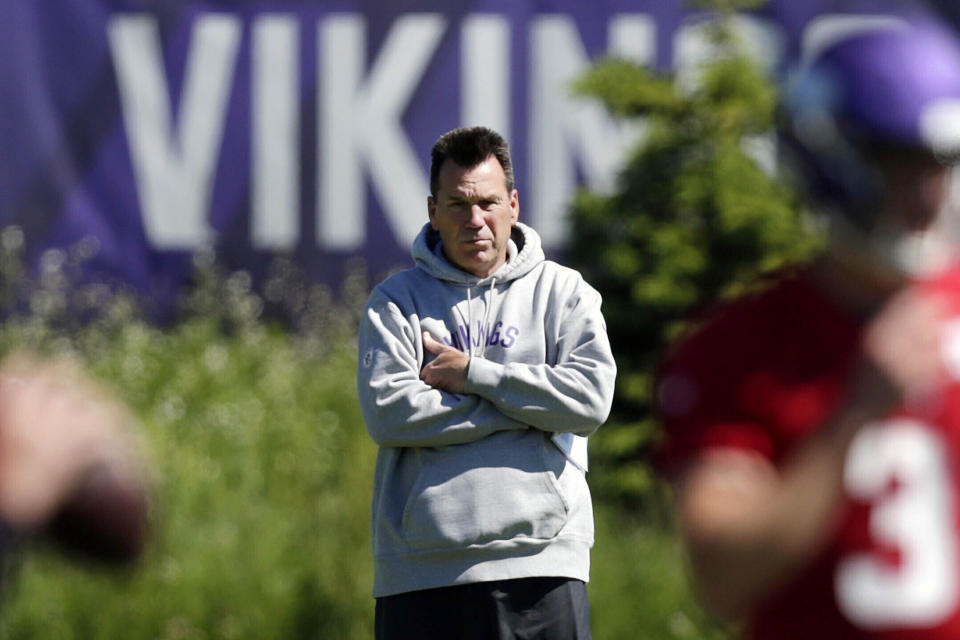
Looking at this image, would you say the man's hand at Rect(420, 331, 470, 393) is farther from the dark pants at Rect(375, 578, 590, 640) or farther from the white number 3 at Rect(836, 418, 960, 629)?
the white number 3 at Rect(836, 418, 960, 629)

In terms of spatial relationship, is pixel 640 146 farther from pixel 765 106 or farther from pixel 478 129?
pixel 478 129

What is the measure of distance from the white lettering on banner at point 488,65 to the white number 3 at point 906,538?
559 cm

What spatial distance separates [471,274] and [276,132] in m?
4.09

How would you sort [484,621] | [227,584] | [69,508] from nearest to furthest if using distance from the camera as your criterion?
[69,508] < [484,621] < [227,584]

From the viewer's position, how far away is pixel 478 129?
378 centimetres

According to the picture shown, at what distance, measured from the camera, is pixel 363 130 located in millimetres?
7547

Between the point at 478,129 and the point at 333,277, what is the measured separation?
3779mm

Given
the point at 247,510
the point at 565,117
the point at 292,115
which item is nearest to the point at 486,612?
the point at 247,510

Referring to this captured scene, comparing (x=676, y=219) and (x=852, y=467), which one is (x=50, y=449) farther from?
(x=676, y=219)

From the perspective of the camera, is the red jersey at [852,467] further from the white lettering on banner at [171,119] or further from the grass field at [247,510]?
the white lettering on banner at [171,119]

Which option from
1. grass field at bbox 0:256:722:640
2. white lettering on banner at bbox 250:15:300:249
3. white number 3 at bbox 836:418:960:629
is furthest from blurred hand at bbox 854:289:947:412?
white lettering on banner at bbox 250:15:300:249

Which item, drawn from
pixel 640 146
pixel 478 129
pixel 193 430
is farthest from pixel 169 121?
pixel 478 129

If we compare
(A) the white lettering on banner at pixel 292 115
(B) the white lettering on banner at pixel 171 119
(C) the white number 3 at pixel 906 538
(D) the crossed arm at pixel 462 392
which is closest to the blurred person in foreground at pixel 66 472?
(C) the white number 3 at pixel 906 538

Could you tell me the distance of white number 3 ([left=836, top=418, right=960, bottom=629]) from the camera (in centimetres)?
193
